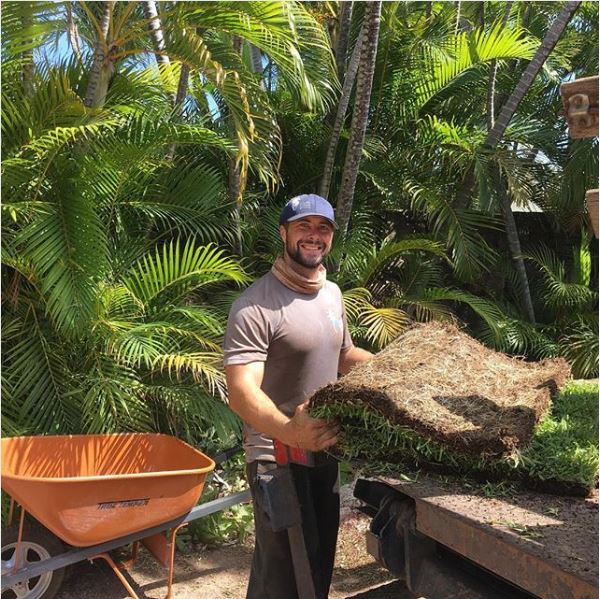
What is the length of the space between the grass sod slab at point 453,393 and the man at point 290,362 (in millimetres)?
316

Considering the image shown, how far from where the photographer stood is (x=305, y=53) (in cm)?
560

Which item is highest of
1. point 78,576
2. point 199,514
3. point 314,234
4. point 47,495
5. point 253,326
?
point 314,234

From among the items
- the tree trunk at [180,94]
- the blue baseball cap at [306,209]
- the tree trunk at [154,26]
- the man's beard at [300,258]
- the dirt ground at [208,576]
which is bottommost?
the dirt ground at [208,576]

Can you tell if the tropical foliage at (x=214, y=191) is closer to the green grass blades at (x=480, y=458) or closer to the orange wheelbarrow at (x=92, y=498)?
the orange wheelbarrow at (x=92, y=498)

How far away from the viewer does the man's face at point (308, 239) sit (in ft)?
8.91

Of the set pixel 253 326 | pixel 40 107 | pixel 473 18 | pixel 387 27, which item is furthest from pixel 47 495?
pixel 473 18

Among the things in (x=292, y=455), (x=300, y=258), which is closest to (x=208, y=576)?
(x=292, y=455)

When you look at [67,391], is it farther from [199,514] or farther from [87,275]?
[199,514]

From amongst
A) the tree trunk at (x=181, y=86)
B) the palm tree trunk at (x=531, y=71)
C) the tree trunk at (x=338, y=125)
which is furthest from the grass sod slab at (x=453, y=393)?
the palm tree trunk at (x=531, y=71)

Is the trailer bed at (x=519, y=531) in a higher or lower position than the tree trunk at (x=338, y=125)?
lower

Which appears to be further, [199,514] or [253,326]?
[199,514]

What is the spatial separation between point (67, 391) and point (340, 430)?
8.87 feet

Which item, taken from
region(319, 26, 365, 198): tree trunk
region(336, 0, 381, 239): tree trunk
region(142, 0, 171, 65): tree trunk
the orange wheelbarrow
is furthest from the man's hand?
region(319, 26, 365, 198): tree trunk

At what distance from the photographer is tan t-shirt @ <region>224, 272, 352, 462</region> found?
251cm
